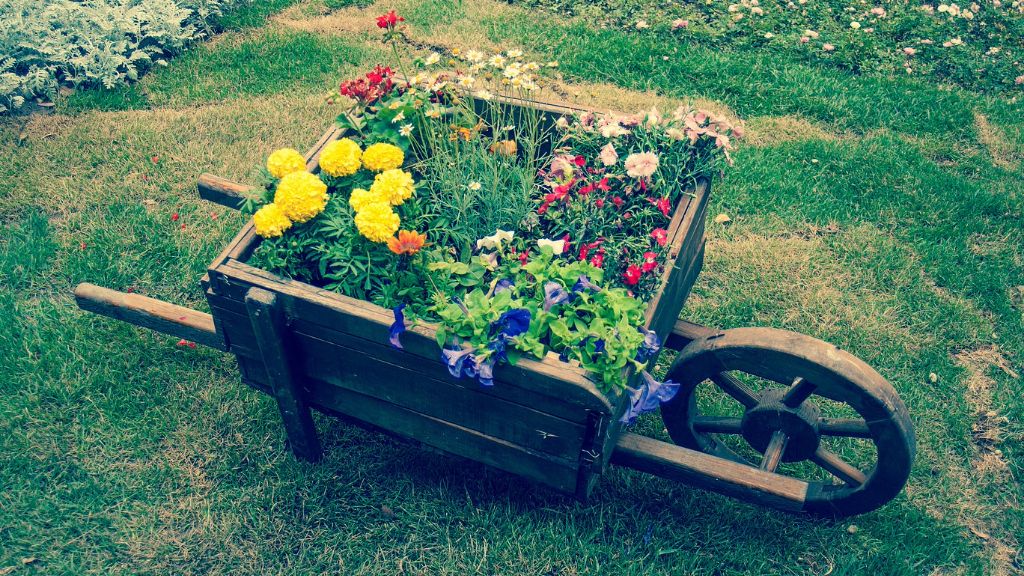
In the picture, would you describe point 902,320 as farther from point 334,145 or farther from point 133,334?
point 133,334

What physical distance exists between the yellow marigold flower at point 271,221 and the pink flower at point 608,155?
3.37 feet

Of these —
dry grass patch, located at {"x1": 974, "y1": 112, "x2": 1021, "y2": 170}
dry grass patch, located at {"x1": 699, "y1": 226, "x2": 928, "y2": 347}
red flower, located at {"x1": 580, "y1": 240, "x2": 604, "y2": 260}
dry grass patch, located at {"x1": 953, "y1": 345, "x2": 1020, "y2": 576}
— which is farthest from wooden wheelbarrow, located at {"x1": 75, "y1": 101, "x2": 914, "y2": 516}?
dry grass patch, located at {"x1": 974, "y1": 112, "x2": 1021, "y2": 170}

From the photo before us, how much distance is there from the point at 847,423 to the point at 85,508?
2549mm

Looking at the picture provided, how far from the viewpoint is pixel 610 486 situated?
8.23 feet

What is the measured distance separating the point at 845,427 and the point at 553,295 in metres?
1.06

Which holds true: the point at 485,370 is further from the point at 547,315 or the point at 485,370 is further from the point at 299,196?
the point at 299,196

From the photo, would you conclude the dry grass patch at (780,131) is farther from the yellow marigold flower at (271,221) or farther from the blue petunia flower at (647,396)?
the yellow marigold flower at (271,221)

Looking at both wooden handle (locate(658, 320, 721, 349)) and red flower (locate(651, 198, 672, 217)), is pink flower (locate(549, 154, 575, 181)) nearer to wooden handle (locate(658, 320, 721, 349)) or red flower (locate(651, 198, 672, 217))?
red flower (locate(651, 198, 672, 217))

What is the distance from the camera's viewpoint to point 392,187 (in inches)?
79.8

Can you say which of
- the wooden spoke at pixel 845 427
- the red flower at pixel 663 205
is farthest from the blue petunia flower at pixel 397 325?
the wooden spoke at pixel 845 427

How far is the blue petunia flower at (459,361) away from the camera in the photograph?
178cm

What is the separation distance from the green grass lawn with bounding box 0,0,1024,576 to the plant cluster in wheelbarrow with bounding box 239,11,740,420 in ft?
2.58

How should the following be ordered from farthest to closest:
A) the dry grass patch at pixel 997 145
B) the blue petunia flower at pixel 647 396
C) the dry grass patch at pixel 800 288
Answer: the dry grass patch at pixel 997 145 → the dry grass patch at pixel 800 288 → the blue petunia flower at pixel 647 396

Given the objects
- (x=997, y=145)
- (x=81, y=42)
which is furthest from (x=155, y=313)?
(x=997, y=145)
